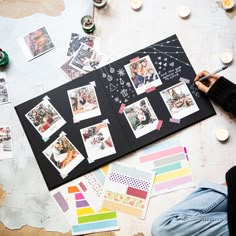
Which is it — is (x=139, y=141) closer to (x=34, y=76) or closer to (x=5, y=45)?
(x=34, y=76)

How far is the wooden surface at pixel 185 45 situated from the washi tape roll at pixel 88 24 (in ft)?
0.10

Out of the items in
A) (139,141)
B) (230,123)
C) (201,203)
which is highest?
(139,141)

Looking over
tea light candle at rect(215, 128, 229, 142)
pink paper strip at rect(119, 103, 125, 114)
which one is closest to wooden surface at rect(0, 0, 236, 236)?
tea light candle at rect(215, 128, 229, 142)

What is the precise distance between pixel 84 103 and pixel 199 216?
64 cm

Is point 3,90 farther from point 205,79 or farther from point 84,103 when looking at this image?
point 205,79

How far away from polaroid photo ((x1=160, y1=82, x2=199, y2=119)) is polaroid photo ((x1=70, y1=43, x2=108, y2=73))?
0.30 metres

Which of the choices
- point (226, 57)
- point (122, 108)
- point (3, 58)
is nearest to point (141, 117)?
point (122, 108)

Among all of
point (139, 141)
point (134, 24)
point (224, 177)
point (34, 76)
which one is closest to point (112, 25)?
point (134, 24)

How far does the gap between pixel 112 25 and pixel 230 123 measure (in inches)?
26.0

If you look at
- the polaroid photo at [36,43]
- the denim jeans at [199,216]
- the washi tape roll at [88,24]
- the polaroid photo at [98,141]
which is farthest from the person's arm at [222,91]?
the polaroid photo at [36,43]

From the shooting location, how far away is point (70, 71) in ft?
5.63

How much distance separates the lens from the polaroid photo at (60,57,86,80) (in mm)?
1708

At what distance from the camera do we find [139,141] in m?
1.60

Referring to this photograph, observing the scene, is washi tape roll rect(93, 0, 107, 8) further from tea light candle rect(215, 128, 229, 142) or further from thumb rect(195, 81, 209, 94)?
tea light candle rect(215, 128, 229, 142)
